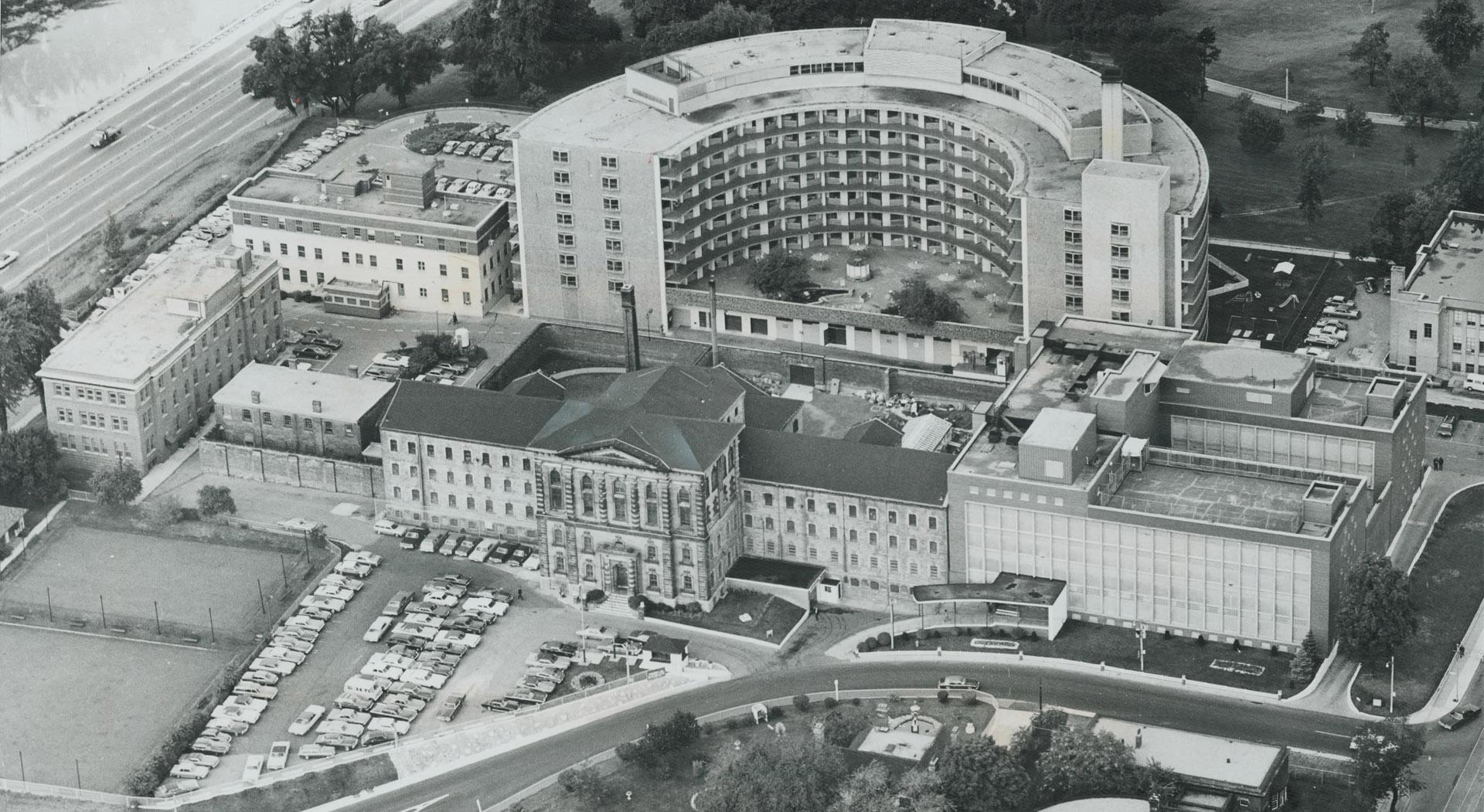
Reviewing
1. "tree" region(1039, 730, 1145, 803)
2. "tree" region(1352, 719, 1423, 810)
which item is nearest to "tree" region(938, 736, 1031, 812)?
"tree" region(1039, 730, 1145, 803)

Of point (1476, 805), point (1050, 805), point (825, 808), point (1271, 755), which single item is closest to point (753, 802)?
point (825, 808)

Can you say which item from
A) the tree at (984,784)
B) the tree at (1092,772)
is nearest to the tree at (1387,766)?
the tree at (1092,772)

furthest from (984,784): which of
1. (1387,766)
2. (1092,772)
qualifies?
(1387,766)

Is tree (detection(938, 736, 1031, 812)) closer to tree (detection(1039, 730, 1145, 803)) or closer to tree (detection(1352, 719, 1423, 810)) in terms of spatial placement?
tree (detection(1039, 730, 1145, 803))

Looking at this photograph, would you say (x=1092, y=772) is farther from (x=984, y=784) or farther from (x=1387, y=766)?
(x=1387, y=766)

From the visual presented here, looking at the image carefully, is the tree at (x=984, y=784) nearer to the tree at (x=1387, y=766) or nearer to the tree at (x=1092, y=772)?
the tree at (x=1092, y=772)

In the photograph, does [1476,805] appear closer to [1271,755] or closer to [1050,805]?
[1271,755]

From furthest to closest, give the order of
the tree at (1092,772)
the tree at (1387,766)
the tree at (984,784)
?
the tree at (984,784) → the tree at (1092,772) → the tree at (1387,766)
